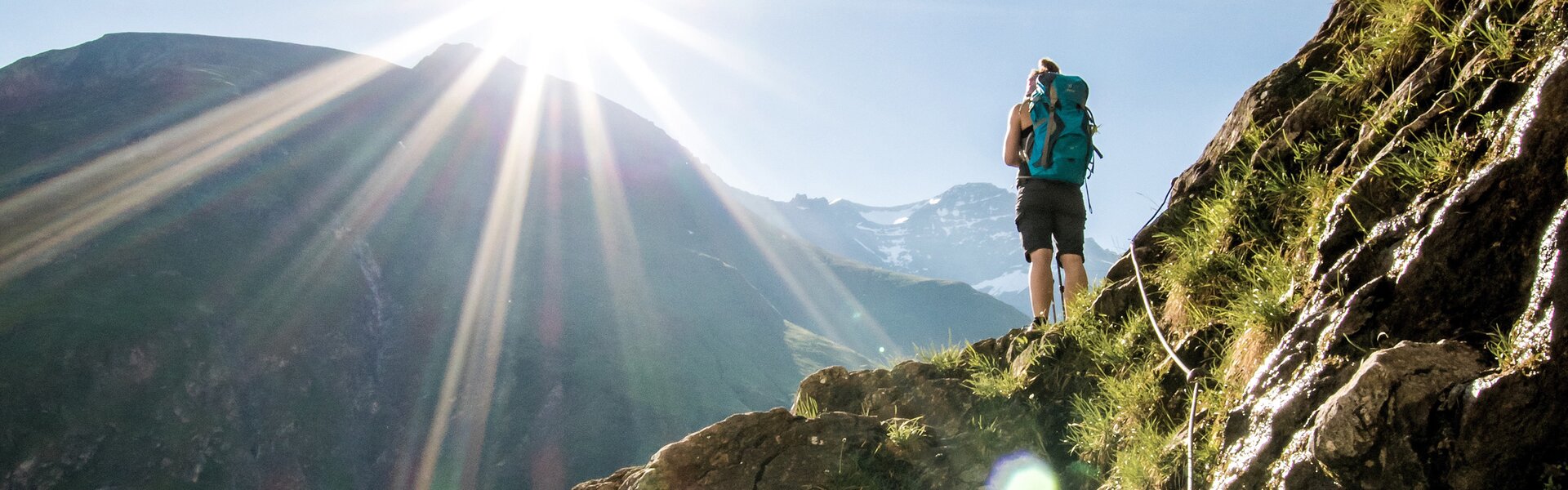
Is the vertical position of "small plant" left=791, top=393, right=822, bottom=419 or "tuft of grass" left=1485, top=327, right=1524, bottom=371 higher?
"tuft of grass" left=1485, top=327, right=1524, bottom=371

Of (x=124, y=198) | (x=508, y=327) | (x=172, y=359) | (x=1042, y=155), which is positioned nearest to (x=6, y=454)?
(x=172, y=359)

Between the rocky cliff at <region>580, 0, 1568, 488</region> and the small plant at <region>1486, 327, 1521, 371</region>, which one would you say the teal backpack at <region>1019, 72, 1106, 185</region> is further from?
the small plant at <region>1486, 327, 1521, 371</region>

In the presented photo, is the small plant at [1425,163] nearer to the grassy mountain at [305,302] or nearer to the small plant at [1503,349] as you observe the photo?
the small plant at [1503,349]

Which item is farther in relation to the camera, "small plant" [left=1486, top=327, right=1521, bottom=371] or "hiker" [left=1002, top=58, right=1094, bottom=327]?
"hiker" [left=1002, top=58, right=1094, bottom=327]

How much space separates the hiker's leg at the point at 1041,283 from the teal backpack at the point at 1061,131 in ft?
2.42

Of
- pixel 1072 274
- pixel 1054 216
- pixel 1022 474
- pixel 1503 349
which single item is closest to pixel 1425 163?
pixel 1503 349

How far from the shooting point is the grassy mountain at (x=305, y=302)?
3652 inches

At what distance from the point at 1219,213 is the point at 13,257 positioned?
470ft

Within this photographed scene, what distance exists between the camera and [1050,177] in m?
7.33

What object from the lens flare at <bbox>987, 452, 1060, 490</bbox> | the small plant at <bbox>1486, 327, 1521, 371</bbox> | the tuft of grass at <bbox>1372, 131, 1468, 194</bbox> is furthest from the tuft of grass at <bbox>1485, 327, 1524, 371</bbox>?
the lens flare at <bbox>987, 452, 1060, 490</bbox>

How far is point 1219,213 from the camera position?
546 centimetres

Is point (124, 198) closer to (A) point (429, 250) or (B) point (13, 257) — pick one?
(B) point (13, 257)

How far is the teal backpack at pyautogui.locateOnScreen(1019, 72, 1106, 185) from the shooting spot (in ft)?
24.0

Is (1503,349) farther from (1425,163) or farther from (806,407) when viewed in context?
(806,407)
